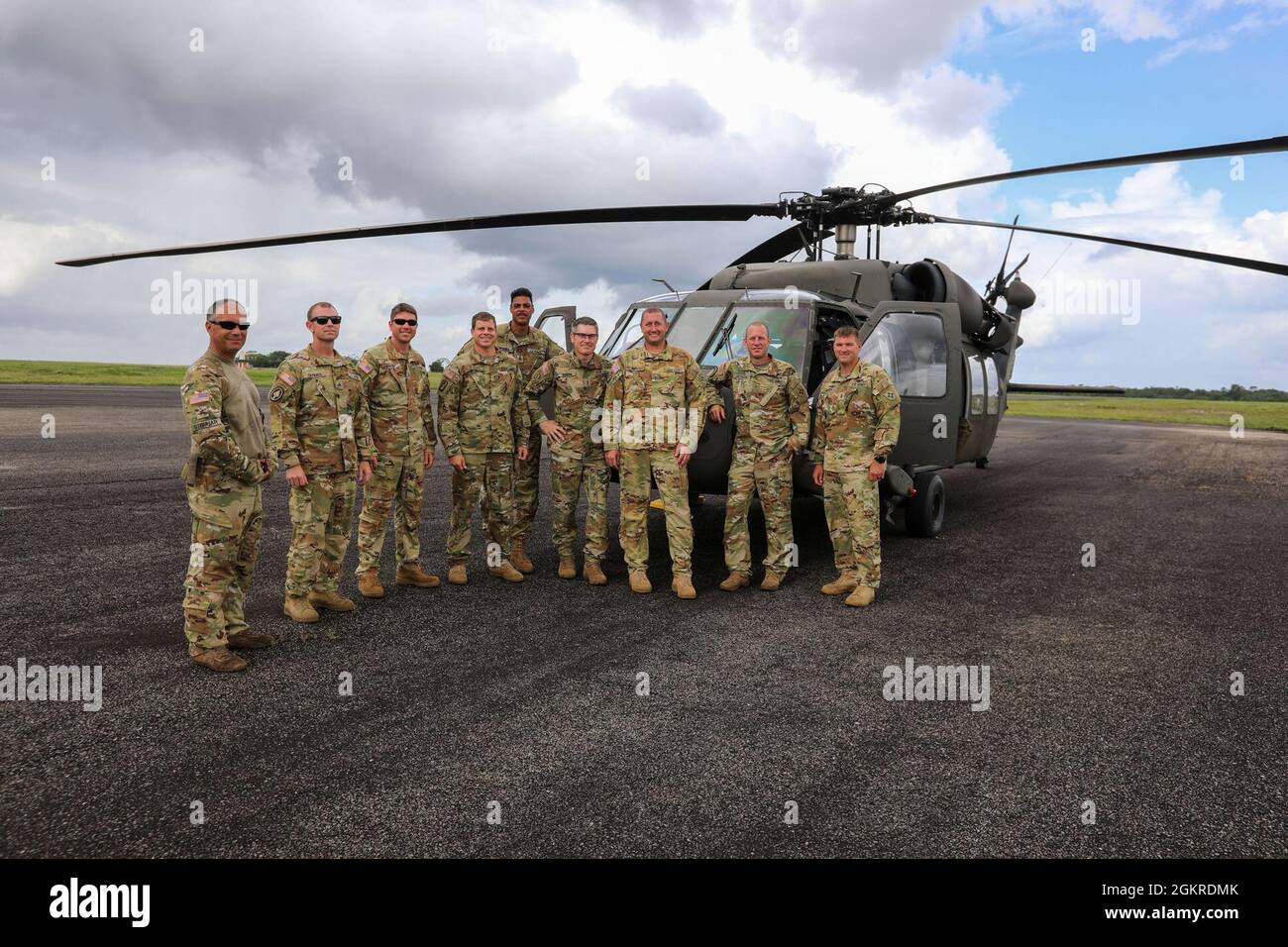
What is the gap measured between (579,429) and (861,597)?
2.41 metres

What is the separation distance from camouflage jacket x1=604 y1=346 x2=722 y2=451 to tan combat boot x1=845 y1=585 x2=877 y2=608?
5.06ft

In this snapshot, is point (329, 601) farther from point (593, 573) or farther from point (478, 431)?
point (593, 573)

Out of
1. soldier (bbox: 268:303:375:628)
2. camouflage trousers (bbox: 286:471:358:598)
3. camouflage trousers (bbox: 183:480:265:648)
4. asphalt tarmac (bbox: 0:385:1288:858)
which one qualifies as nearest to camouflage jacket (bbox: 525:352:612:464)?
asphalt tarmac (bbox: 0:385:1288:858)

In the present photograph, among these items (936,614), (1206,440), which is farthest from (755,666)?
(1206,440)

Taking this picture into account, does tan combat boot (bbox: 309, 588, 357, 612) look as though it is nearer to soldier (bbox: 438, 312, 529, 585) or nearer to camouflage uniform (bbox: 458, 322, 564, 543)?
soldier (bbox: 438, 312, 529, 585)

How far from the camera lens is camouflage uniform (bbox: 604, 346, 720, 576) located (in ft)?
18.9

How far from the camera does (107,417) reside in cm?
2070

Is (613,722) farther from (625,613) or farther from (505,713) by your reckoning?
(625,613)

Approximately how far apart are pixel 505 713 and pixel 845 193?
6827 mm

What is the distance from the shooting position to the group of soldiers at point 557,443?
502 cm

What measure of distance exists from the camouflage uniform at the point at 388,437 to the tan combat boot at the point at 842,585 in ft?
9.90

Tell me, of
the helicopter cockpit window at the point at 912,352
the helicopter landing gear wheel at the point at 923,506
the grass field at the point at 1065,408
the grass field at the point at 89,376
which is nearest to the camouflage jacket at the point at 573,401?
the helicopter cockpit window at the point at 912,352

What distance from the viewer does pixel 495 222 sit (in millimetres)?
6398
